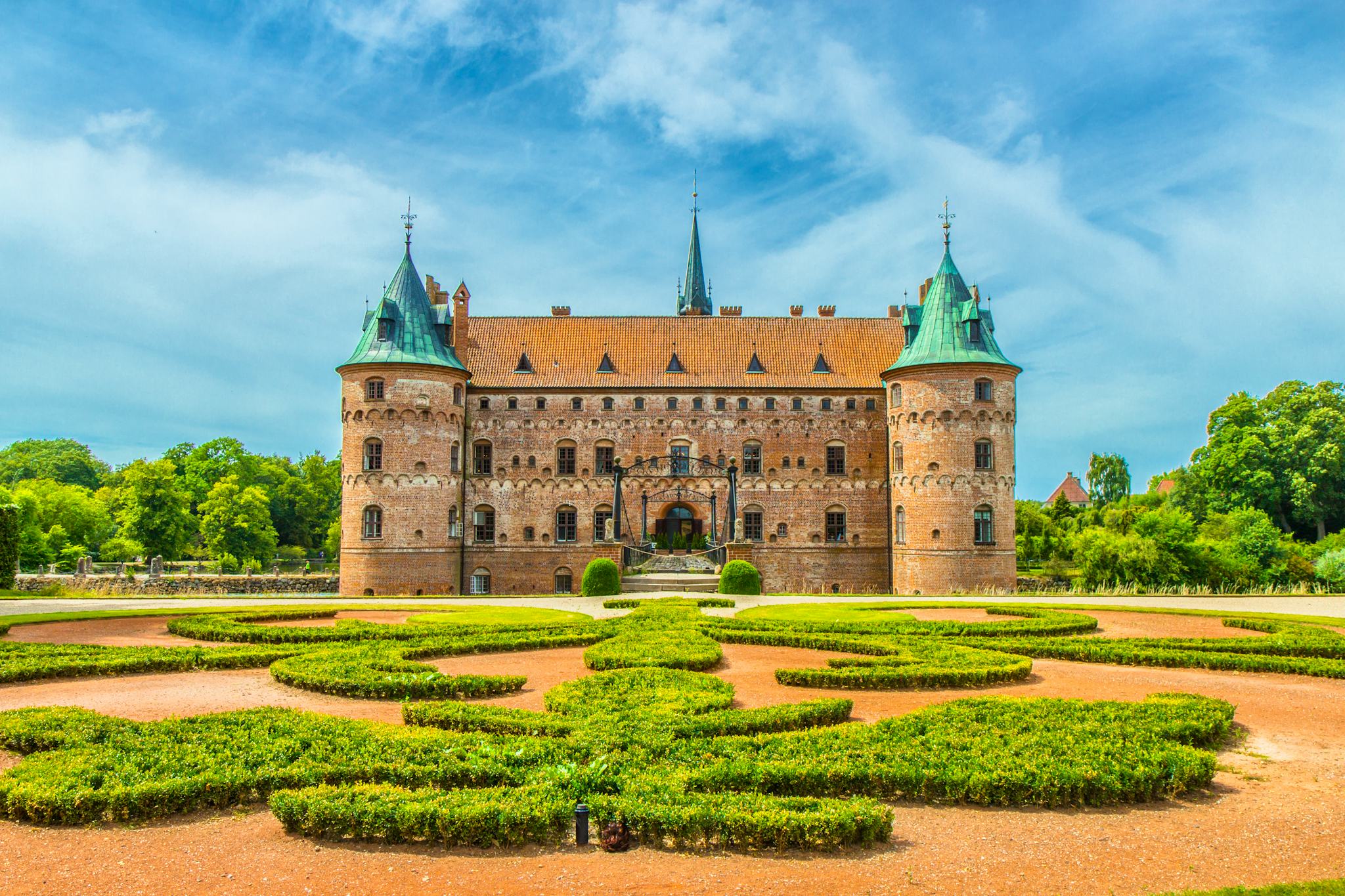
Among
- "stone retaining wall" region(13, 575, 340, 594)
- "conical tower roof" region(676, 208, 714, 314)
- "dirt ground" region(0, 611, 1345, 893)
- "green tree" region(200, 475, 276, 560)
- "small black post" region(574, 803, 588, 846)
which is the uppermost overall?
"conical tower roof" region(676, 208, 714, 314)

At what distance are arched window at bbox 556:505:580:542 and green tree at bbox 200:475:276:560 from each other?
27252 millimetres

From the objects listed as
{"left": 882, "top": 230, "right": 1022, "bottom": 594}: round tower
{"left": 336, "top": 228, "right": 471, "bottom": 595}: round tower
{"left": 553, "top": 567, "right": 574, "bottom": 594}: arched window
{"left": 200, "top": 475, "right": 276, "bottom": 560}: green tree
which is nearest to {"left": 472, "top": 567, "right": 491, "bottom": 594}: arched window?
{"left": 336, "top": 228, "right": 471, "bottom": 595}: round tower

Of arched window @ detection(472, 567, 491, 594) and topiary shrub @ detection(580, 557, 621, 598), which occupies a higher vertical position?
topiary shrub @ detection(580, 557, 621, 598)

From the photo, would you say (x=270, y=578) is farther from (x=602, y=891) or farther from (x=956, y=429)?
(x=602, y=891)

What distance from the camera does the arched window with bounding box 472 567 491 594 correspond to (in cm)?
4159

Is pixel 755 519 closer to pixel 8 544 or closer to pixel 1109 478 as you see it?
pixel 8 544

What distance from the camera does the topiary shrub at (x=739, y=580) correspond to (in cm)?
2973

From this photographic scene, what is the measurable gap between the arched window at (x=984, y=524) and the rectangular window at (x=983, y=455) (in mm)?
1743

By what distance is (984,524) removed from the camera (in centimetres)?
3831

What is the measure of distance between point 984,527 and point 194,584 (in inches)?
1347

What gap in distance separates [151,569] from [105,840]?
1632 inches

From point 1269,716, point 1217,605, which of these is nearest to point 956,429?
point 1217,605

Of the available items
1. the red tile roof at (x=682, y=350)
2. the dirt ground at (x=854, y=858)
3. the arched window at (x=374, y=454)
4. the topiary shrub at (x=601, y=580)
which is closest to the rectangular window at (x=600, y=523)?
the red tile roof at (x=682, y=350)

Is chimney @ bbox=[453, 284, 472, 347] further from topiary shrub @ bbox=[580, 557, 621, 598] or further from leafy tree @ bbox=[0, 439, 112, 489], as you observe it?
leafy tree @ bbox=[0, 439, 112, 489]
